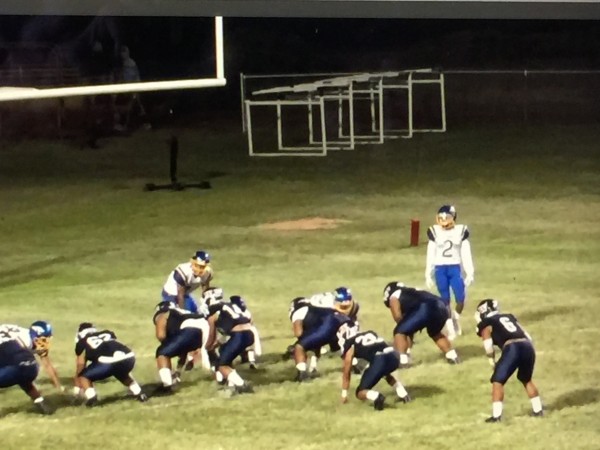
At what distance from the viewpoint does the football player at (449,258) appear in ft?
15.1

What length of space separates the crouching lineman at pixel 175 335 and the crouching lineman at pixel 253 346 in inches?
5.7

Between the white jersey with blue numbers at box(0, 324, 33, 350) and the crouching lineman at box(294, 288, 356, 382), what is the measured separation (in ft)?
3.13

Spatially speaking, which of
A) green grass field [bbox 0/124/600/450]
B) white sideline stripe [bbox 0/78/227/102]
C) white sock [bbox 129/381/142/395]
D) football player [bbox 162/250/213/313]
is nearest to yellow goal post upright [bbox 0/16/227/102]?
white sideline stripe [bbox 0/78/227/102]

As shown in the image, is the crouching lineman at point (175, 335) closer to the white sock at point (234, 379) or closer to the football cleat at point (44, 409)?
the white sock at point (234, 379)

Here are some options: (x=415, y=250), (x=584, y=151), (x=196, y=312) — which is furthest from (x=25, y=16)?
(x=584, y=151)

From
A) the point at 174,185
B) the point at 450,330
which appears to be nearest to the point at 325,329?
the point at 450,330

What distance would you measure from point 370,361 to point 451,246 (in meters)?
0.99

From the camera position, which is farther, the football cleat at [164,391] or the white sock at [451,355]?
the white sock at [451,355]

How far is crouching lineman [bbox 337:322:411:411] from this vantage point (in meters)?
3.75

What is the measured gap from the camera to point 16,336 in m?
3.84

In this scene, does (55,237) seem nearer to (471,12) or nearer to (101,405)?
(101,405)

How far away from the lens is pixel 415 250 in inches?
244

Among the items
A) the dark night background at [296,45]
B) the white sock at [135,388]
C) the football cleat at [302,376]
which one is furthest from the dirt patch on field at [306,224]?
the white sock at [135,388]

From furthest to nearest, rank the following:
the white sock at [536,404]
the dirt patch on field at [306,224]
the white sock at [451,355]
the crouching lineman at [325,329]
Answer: the dirt patch on field at [306,224], the white sock at [451,355], the crouching lineman at [325,329], the white sock at [536,404]
